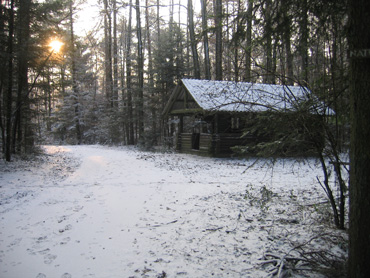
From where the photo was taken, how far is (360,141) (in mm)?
2303

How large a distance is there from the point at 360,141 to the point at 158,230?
128 inches

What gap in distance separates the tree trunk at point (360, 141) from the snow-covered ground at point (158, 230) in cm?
72

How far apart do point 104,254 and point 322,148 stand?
11.3 feet

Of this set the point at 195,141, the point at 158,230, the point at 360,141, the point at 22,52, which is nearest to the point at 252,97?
the point at 360,141

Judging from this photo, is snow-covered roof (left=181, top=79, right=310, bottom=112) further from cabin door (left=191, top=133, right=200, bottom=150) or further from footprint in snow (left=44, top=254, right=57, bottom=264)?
cabin door (left=191, top=133, right=200, bottom=150)

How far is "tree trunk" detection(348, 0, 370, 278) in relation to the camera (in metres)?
2.25

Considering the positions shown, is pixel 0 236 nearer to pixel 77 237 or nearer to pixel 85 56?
pixel 77 237

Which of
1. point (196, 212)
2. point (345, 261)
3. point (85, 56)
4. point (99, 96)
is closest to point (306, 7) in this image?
point (345, 261)

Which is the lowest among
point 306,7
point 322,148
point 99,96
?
point 322,148

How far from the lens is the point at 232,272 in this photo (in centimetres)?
302

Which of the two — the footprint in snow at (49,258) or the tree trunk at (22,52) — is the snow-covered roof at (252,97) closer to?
the footprint in snow at (49,258)

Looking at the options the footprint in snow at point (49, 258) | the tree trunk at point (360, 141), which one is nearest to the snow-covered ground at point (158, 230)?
the footprint in snow at point (49, 258)

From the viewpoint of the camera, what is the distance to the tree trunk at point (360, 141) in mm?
2248

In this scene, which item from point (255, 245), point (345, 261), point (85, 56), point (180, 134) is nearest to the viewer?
point (345, 261)
